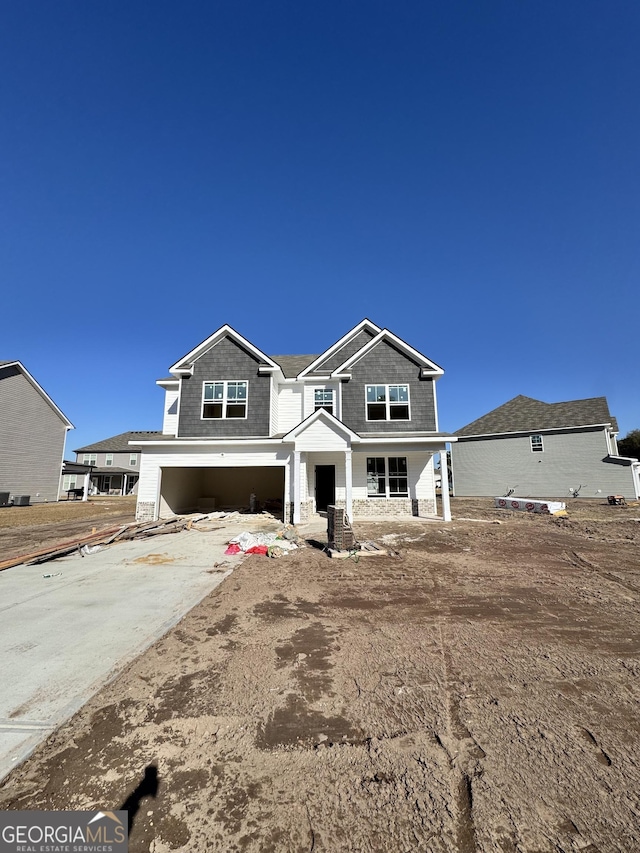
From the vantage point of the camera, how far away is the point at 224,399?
16594 mm

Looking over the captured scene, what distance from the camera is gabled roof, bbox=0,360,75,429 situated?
84.5 feet

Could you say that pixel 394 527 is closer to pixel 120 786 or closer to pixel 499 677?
pixel 499 677

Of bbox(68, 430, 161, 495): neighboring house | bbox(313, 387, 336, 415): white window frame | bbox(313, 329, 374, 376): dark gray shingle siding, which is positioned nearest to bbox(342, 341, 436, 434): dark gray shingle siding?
bbox(313, 387, 336, 415): white window frame

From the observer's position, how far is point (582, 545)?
10.4m

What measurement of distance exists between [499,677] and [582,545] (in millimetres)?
8898

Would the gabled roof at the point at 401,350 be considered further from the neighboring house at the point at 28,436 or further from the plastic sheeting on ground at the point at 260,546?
the neighboring house at the point at 28,436

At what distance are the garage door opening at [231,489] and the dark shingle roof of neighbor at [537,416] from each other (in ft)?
60.3

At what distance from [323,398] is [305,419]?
3022mm

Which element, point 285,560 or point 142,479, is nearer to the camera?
point 285,560

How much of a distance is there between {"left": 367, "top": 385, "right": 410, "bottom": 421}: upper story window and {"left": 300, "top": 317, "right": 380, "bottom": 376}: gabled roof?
2949mm

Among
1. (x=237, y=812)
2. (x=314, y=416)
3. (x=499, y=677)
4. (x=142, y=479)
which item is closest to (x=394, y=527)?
(x=314, y=416)

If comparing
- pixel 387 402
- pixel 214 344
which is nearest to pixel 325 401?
pixel 387 402

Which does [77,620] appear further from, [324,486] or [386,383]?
[386,383]

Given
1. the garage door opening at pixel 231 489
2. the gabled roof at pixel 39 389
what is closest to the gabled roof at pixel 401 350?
the garage door opening at pixel 231 489
